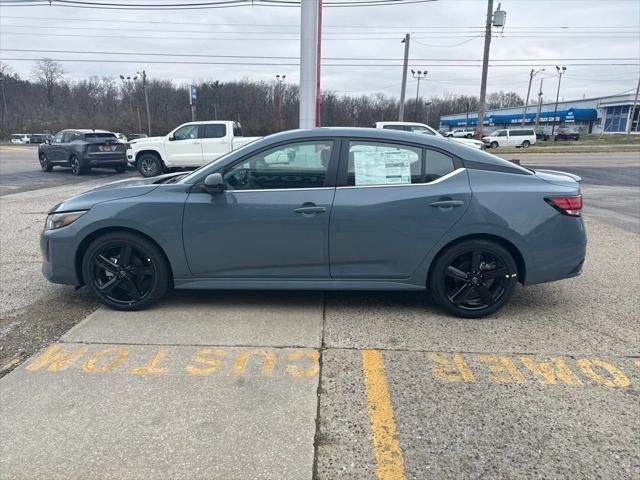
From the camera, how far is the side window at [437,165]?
407 cm

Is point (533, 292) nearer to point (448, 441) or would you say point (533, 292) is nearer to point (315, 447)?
point (448, 441)

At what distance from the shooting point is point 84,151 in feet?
57.3

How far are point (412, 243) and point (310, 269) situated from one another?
915mm

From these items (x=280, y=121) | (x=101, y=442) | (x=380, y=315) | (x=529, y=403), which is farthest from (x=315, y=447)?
(x=280, y=121)

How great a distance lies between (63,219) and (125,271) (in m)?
0.72

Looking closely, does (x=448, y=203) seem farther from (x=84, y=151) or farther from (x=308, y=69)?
(x=84, y=151)

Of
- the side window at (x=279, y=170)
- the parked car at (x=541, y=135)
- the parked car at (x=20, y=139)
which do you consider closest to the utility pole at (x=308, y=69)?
the side window at (x=279, y=170)

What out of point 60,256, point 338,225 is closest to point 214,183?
point 338,225

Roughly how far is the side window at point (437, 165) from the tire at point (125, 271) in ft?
8.13

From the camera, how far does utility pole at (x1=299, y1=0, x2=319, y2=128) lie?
34.9 feet

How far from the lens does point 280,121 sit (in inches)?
3221

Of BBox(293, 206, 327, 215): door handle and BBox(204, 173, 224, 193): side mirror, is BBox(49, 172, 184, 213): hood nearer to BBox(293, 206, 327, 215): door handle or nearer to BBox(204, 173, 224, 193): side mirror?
BBox(204, 173, 224, 193): side mirror

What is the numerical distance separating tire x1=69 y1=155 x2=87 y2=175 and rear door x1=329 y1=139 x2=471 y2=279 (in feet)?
54.7

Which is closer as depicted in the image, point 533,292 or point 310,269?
point 310,269
